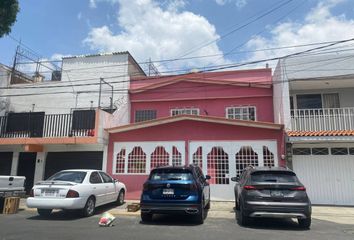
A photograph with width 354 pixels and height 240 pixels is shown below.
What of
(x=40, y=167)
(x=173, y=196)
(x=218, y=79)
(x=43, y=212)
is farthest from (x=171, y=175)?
(x=40, y=167)

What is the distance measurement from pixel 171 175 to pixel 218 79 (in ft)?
36.1

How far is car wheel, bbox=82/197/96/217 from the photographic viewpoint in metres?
10.2

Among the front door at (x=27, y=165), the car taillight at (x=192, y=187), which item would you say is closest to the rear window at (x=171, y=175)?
the car taillight at (x=192, y=187)

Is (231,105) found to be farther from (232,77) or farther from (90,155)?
(90,155)

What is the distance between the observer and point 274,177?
351 inches

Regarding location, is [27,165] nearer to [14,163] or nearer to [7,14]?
[14,163]

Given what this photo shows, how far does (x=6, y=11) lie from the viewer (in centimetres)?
874

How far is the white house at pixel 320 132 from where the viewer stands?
13.9 meters

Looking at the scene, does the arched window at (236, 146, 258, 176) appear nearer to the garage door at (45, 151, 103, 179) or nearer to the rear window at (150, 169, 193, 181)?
the rear window at (150, 169, 193, 181)

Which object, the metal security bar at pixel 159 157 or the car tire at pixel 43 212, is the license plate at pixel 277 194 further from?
the metal security bar at pixel 159 157

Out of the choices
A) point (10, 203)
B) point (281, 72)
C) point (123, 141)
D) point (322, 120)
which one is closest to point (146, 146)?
point (123, 141)

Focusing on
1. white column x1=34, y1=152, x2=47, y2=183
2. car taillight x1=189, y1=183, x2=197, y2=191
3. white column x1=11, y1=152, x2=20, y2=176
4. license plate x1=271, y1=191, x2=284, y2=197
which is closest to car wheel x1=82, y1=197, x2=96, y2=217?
car taillight x1=189, y1=183, x2=197, y2=191

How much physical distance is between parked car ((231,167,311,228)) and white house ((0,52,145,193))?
9107mm

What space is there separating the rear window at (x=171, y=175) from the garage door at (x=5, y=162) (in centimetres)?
1260
